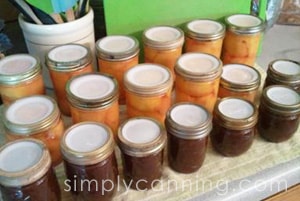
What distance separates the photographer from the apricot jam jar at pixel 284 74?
0.55 meters

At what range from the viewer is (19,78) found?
51cm

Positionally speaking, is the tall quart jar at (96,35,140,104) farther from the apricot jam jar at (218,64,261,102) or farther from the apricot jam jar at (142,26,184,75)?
the apricot jam jar at (218,64,261,102)

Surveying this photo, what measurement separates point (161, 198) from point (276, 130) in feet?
0.68

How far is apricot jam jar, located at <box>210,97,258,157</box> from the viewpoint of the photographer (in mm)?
473

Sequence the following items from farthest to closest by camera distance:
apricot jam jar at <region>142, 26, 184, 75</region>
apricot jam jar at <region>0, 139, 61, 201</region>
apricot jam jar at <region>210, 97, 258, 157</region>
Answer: apricot jam jar at <region>142, 26, 184, 75</region>, apricot jam jar at <region>210, 97, 258, 157</region>, apricot jam jar at <region>0, 139, 61, 201</region>

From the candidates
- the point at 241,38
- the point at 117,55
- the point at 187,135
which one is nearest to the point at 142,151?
the point at 187,135

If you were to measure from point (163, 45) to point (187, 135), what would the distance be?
0.19 metres

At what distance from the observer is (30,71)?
0.52m

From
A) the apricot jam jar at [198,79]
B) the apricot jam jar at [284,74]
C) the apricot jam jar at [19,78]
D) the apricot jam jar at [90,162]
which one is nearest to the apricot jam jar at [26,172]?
the apricot jam jar at [90,162]

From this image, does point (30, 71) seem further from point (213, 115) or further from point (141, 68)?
point (213, 115)

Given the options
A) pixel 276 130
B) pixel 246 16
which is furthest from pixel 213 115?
pixel 246 16

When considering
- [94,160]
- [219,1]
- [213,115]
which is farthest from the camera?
[219,1]

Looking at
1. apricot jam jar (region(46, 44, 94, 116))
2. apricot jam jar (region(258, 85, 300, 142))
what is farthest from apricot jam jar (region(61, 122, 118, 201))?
apricot jam jar (region(258, 85, 300, 142))

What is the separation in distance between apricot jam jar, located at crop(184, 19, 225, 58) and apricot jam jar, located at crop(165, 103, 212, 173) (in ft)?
0.54
